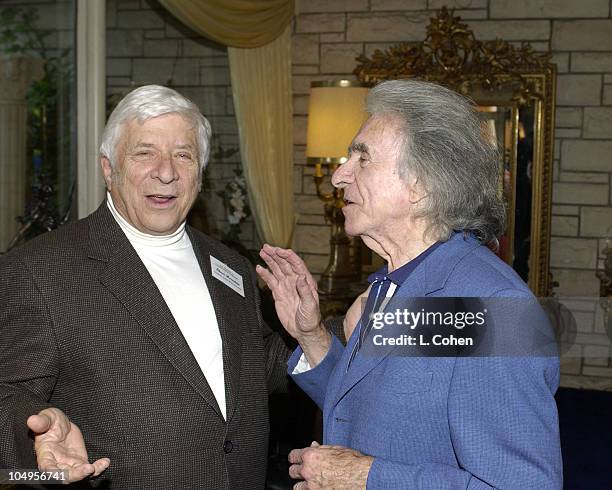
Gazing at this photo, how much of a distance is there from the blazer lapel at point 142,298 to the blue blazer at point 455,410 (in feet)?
1.40

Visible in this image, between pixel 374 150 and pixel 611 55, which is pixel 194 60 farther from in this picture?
pixel 374 150

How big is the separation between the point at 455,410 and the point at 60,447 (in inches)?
28.0

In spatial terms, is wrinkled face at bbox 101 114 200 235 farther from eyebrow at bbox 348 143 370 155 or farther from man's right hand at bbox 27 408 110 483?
man's right hand at bbox 27 408 110 483

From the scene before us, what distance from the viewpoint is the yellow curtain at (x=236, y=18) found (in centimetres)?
455

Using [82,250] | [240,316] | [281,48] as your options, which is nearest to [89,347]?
[82,250]

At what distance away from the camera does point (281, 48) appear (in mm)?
5707

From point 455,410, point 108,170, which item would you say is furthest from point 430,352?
point 108,170

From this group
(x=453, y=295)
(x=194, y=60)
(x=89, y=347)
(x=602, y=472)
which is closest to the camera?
(x=453, y=295)

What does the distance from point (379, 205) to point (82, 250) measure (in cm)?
76

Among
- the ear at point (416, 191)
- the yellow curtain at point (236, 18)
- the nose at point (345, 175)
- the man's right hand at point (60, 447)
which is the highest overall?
the yellow curtain at point (236, 18)

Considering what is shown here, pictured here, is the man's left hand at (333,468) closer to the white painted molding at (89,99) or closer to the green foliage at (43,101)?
the green foliage at (43,101)

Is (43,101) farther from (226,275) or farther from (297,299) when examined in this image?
(297,299)

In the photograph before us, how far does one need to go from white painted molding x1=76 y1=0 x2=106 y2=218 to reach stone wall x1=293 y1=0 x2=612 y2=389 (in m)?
2.03

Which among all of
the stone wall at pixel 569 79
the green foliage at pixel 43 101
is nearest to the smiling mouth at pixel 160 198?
the green foliage at pixel 43 101
